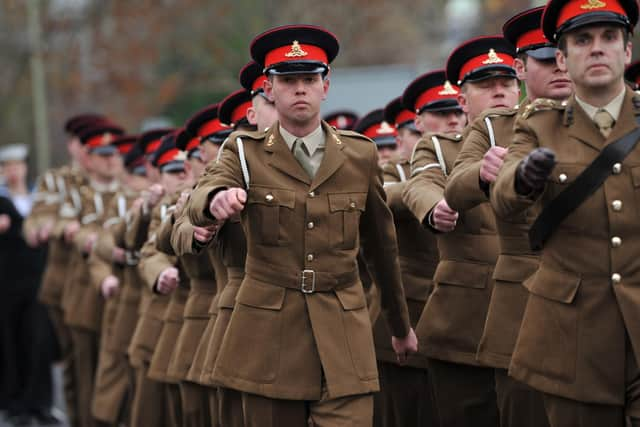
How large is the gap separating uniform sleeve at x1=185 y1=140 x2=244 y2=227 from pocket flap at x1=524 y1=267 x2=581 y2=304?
140 cm

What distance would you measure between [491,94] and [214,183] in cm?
213

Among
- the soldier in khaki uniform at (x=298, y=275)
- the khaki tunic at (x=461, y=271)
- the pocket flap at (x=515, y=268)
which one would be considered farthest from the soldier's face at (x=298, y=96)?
the pocket flap at (x=515, y=268)

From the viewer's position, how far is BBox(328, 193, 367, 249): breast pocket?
6.39 m

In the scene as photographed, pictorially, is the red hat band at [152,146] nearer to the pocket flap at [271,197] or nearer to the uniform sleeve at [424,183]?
the uniform sleeve at [424,183]

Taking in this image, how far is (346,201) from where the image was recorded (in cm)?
644

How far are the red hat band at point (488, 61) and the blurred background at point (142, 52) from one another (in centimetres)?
2238

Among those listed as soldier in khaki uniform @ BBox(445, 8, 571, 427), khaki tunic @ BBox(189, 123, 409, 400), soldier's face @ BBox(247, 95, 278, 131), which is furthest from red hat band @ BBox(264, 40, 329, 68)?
soldier's face @ BBox(247, 95, 278, 131)

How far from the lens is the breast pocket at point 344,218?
6.39m

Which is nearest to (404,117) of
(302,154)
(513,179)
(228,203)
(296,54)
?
(296,54)

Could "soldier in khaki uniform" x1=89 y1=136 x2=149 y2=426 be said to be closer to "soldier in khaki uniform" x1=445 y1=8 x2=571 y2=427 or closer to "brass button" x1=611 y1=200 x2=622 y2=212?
"soldier in khaki uniform" x1=445 y1=8 x2=571 y2=427

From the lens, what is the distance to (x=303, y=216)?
6.35 m

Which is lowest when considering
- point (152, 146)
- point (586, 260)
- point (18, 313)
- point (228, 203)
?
point (18, 313)

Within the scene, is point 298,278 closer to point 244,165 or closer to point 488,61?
point 244,165

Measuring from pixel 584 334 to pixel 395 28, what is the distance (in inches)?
1489
